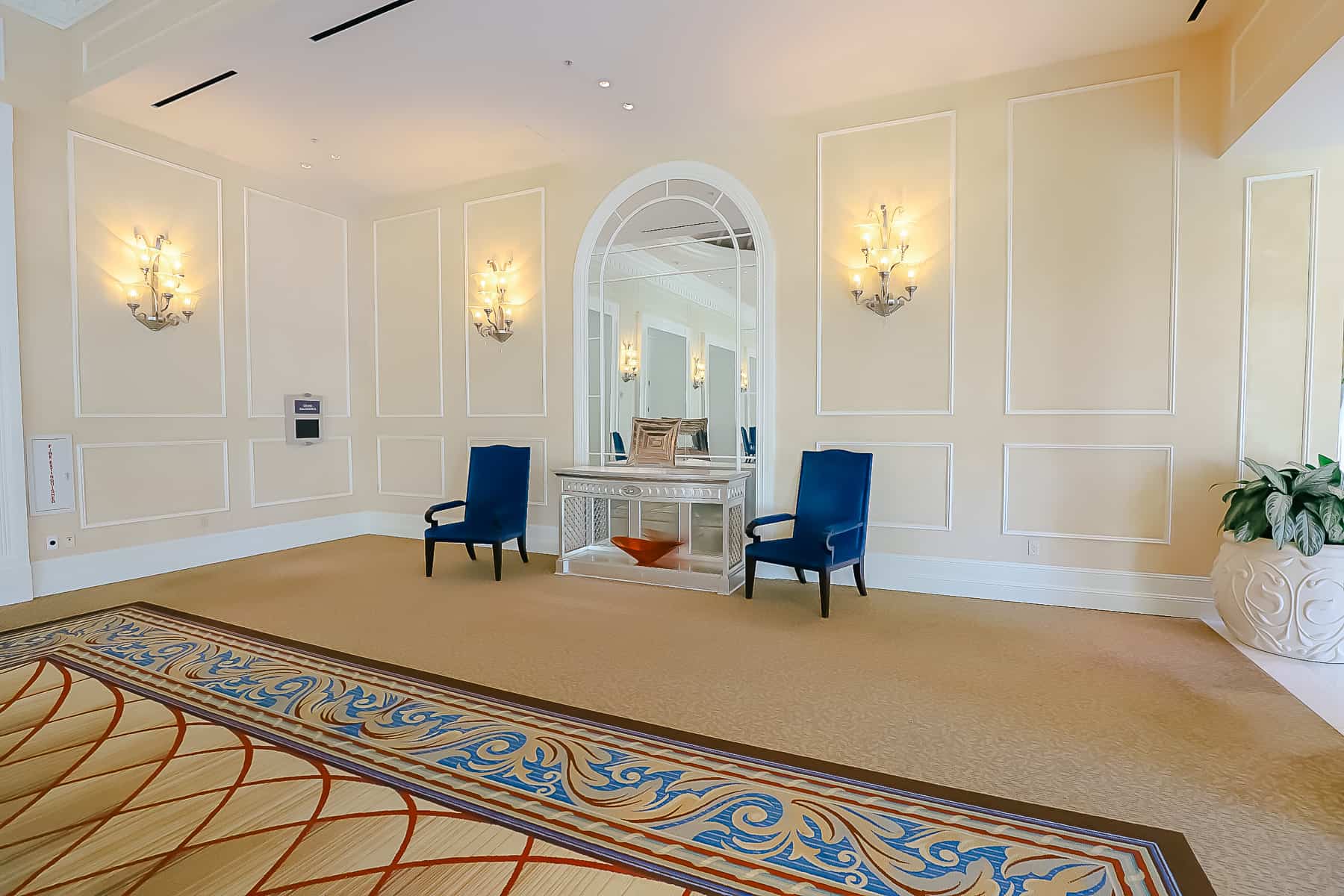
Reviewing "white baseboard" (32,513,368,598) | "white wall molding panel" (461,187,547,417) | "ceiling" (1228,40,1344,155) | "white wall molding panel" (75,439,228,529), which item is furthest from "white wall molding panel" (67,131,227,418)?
"ceiling" (1228,40,1344,155)

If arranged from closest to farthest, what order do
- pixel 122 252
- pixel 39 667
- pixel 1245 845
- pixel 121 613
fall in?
pixel 1245 845 → pixel 39 667 → pixel 121 613 → pixel 122 252

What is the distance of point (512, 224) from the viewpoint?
6.21 m

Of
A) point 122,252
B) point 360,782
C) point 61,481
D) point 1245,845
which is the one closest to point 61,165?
point 122,252

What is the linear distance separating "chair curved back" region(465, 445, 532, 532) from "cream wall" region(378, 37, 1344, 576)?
7.18 feet

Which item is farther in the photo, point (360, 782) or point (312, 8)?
point (312, 8)

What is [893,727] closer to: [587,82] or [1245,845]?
[1245,845]

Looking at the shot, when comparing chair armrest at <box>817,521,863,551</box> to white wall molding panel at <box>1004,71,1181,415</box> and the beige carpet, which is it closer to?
the beige carpet

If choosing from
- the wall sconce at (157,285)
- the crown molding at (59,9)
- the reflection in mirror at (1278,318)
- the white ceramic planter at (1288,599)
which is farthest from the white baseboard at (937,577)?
the crown molding at (59,9)

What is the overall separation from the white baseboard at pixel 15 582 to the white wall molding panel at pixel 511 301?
11.0ft

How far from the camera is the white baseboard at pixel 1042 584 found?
13.6 feet

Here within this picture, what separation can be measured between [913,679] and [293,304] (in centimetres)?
642

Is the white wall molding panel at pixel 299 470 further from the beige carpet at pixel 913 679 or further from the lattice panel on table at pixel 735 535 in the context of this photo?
the lattice panel on table at pixel 735 535

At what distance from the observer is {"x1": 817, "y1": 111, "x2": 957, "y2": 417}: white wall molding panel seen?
15.2 ft

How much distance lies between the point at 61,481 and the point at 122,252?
1800 mm
